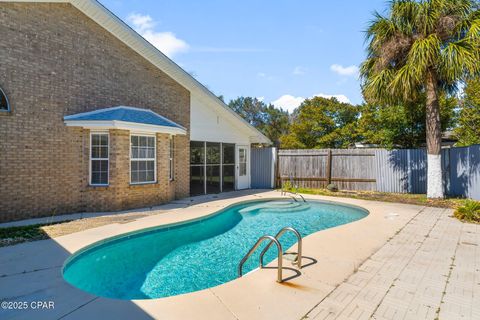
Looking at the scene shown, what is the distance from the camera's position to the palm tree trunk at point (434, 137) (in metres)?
11.2

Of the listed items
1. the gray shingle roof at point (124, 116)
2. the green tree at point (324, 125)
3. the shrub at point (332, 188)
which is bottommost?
the shrub at point (332, 188)

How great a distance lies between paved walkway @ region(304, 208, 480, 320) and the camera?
3.42m

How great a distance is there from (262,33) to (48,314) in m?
12.4

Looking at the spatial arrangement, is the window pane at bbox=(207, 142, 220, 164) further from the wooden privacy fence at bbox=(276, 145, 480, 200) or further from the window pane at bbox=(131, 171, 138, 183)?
the window pane at bbox=(131, 171, 138, 183)

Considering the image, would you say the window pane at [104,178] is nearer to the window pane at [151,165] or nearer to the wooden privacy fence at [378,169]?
the window pane at [151,165]

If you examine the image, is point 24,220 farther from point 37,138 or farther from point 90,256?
point 90,256

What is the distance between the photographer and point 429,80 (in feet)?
36.6

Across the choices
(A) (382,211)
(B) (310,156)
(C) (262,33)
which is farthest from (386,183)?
(C) (262,33)

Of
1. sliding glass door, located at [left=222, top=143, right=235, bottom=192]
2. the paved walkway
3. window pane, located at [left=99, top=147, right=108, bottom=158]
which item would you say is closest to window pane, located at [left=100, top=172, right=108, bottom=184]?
window pane, located at [left=99, top=147, right=108, bottom=158]

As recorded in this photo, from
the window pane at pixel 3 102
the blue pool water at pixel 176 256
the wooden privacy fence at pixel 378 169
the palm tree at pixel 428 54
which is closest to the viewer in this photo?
the blue pool water at pixel 176 256

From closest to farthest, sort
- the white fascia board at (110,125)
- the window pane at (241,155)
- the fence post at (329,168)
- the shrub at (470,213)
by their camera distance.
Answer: the shrub at (470,213) → the white fascia board at (110,125) → the fence post at (329,168) → the window pane at (241,155)

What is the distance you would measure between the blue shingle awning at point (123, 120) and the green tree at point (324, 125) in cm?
1788

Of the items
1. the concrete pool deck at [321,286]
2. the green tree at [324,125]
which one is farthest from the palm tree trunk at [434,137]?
the green tree at [324,125]

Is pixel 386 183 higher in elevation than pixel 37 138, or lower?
lower
